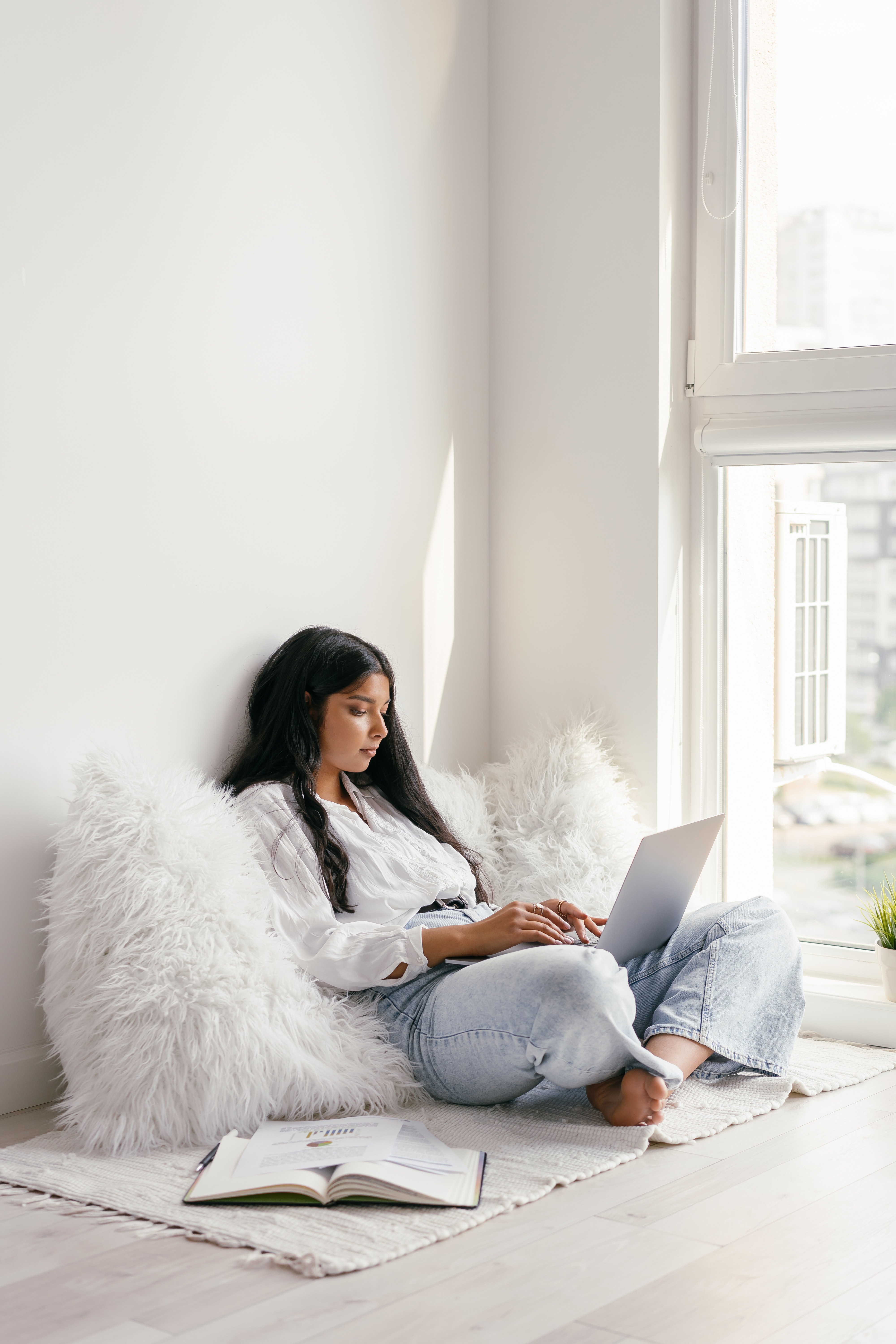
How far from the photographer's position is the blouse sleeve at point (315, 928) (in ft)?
6.76

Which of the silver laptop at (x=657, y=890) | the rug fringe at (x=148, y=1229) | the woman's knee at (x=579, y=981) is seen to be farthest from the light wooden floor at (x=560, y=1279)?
the silver laptop at (x=657, y=890)

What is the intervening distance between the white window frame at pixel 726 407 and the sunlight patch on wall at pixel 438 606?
1.75 ft

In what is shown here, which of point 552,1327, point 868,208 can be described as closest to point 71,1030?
point 552,1327

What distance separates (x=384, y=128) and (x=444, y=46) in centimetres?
32

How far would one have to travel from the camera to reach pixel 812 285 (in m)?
2.77

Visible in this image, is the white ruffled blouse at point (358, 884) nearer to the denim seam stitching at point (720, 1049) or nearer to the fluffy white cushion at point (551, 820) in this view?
the fluffy white cushion at point (551, 820)

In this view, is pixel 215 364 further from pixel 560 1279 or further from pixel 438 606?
pixel 560 1279

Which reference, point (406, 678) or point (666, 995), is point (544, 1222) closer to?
point (666, 995)

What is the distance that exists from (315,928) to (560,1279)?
30.2 inches

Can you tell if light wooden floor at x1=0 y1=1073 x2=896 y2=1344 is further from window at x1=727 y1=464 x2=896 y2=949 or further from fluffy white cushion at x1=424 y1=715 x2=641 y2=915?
window at x1=727 y1=464 x2=896 y2=949

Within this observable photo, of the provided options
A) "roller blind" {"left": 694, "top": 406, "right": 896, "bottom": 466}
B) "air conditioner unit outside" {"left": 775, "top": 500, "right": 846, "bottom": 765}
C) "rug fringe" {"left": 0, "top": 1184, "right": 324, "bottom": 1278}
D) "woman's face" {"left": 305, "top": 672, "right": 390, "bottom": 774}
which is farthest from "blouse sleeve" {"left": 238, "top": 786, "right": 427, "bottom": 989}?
"roller blind" {"left": 694, "top": 406, "right": 896, "bottom": 466}

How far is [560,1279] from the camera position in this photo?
4.82 ft

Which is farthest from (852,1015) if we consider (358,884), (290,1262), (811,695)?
(290,1262)

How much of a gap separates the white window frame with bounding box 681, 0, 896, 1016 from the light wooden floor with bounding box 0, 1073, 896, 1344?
1.19 metres
